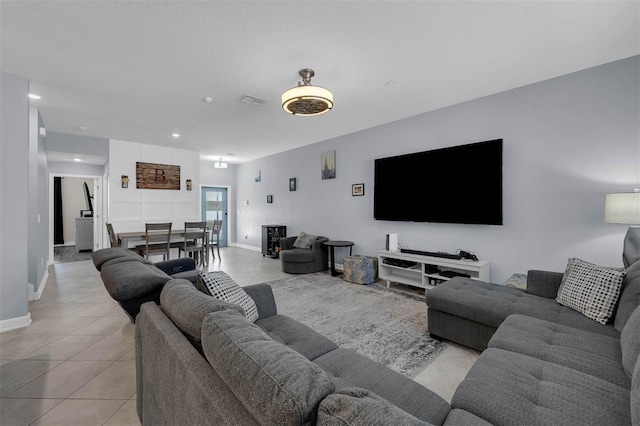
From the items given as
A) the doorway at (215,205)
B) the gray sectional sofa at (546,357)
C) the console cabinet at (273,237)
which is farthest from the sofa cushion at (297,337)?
the doorway at (215,205)

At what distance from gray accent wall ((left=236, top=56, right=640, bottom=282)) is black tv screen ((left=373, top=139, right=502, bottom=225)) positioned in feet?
0.31

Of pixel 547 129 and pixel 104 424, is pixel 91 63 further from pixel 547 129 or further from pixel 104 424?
pixel 547 129

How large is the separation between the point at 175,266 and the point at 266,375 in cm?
320

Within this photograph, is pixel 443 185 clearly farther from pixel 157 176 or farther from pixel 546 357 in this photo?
pixel 157 176

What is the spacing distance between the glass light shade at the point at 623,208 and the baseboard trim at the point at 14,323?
18.7 feet

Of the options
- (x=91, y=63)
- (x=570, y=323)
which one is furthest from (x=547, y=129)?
(x=91, y=63)

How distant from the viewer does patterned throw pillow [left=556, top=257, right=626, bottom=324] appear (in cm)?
189

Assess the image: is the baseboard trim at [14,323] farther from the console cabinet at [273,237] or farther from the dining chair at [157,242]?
the console cabinet at [273,237]

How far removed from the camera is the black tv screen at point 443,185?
11.5ft

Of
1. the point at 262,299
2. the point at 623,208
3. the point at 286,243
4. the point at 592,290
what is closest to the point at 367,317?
the point at 262,299

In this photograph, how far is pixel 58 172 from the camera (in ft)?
21.5

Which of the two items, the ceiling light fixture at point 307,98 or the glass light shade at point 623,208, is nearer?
the glass light shade at point 623,208

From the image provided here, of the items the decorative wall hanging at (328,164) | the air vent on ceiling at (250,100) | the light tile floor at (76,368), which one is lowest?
the light tile floor at (76,368)

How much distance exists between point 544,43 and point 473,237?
2.23 metres
